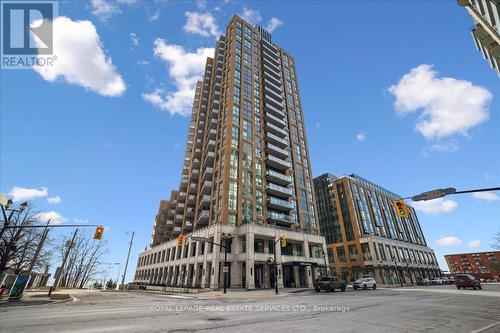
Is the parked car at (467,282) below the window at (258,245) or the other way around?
below

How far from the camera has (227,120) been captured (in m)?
53.4

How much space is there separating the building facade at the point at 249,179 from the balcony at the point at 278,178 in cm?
22

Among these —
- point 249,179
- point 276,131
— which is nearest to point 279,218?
point 249,179

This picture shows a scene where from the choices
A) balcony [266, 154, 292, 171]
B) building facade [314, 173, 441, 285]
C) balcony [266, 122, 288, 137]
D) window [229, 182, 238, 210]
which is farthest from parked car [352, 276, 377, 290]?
balcony [266, 122, 288, 137]

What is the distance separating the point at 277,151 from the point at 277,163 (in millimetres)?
3201

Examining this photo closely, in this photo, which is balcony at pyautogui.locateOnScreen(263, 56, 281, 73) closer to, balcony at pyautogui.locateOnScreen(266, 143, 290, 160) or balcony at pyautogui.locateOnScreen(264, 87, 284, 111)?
balcony at pyautogui.locateOnScreen(264, 87, 284, 111)

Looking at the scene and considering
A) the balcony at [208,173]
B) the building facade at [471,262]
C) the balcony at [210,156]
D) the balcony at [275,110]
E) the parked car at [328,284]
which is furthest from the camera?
the building facade at [471,262]

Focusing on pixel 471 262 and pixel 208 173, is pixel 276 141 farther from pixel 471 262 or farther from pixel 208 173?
pixel 471 262

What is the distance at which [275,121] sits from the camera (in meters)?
61.7

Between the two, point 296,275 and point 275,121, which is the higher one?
point 275,121

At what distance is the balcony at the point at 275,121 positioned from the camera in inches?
2389

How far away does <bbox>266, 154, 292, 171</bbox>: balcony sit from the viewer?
179ft

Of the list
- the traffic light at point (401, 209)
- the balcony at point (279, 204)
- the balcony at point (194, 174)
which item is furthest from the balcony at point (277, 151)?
the traffic light at point (401, 209)

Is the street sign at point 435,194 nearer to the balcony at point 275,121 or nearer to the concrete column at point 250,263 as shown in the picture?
the concrete column at point 250,263
